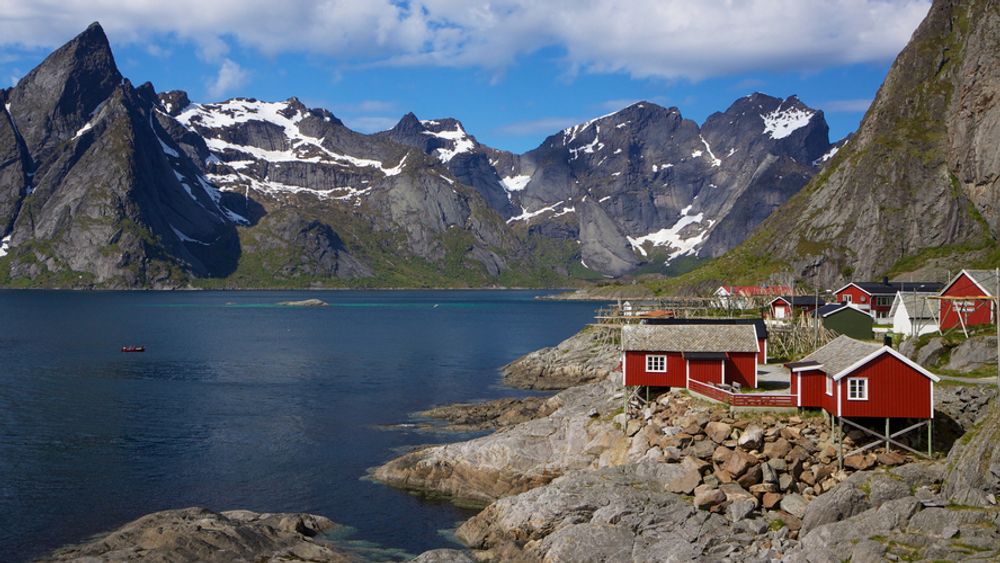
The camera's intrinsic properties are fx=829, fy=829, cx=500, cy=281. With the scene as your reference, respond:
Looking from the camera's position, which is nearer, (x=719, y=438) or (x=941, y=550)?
(x=941, y=550)

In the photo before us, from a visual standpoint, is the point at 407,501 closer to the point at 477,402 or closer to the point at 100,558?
the point at 100,558

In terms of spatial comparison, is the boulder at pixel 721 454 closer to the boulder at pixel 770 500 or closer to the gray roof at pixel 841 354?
the boulder at pixel 770 500

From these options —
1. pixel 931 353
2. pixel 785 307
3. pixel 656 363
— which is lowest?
pixel 656 363

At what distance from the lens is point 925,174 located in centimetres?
18000

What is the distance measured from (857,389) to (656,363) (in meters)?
14.0

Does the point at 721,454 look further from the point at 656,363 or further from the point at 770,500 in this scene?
the point at 656,363

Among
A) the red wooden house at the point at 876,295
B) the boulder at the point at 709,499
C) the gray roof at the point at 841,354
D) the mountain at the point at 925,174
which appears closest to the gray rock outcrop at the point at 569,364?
the red wooden house at the point at 876,295

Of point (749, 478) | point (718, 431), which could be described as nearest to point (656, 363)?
point (718, 431)

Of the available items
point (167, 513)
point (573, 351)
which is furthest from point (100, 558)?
point (573, 351)

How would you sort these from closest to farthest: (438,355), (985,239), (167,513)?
(167,513) → (438,355) → (985,239)

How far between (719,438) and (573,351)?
60.4 m

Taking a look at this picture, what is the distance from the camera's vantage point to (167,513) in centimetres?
4150

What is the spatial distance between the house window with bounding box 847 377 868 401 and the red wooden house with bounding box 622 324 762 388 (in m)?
10.8

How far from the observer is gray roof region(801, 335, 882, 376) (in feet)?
136
